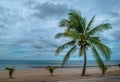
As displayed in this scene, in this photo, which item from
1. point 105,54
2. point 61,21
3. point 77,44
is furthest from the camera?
point 61,21

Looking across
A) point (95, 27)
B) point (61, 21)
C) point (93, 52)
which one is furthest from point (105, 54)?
point (61, 21)

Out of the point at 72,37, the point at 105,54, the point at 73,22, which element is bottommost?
the point at 105,54

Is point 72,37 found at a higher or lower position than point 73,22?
lower

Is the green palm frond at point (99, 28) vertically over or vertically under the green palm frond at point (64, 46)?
over

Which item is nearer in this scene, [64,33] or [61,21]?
[64,33]

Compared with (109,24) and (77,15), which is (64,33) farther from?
(109,24)

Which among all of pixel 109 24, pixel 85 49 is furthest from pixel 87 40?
pixel 109 24

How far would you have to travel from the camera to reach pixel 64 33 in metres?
22.9

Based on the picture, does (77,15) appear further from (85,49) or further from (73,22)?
(85,49)

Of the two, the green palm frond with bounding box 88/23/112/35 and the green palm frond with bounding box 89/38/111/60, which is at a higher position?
the green palm frond with bounding box 88/23/112/35

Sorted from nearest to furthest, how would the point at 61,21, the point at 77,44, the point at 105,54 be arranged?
the point at 105,54, the point at 77,44, the point at 61,21

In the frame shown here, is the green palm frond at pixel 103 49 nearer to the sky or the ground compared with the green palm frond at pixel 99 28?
nearer to the ground

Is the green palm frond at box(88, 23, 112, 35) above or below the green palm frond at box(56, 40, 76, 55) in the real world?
above

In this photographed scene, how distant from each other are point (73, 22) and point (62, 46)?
227cm
